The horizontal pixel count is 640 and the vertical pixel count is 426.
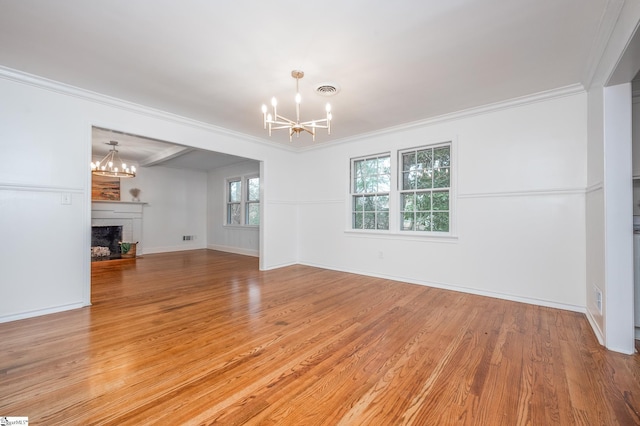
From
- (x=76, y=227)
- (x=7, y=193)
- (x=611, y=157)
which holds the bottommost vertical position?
(x=76, y=227)

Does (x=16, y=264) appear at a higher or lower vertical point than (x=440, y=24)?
lower

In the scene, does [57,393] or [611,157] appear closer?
[57,393]

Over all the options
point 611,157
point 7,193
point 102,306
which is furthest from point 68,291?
point 611,157

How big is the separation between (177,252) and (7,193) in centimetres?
544

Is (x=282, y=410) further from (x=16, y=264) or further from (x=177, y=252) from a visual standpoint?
(x=177, y=252)

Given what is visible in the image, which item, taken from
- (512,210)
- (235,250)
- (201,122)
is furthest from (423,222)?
(235,250)

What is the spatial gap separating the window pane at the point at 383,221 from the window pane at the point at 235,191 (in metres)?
4.64

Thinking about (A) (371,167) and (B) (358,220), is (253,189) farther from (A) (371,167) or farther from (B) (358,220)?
(A) (371,167)

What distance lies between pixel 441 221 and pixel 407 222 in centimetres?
55

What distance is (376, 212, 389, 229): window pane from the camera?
4.79 meters

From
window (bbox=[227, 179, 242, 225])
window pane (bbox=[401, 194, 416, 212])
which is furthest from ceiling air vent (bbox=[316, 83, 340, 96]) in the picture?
window (bbox=[227, 179, 242, 225])

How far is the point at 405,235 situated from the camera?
446 centimetres

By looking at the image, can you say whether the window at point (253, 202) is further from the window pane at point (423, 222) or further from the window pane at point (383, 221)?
the window pane at point (423, 222)

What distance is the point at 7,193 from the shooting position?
2838 mm
